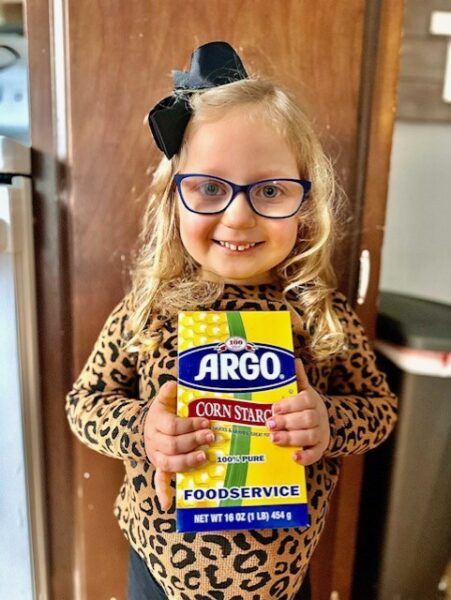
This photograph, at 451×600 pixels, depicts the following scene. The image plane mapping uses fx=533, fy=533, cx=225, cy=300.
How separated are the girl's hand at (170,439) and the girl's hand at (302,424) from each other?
0.25 ft

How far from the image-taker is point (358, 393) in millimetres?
753

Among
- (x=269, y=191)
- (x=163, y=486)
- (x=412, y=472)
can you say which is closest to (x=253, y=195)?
(x=269, y=191)

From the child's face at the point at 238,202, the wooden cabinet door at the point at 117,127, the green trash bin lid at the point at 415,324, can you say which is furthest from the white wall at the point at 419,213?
the child's face at the point at 238,202

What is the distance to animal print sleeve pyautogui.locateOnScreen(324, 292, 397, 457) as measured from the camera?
2.26 ft

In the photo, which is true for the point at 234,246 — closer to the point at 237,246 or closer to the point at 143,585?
the point at 237,246

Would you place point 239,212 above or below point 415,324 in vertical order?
above

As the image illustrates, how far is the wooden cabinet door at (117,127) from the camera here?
0.72 metres

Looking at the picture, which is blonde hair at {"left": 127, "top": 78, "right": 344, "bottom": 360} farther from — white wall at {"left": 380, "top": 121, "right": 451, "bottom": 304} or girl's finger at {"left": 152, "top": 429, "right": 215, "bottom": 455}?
white wall at {"left": 380, "top": 121, "right": 451, "bottom": 304}

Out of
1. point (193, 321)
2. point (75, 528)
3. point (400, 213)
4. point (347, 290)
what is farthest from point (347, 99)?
point (75, 528)

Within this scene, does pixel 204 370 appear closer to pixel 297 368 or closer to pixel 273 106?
pixel 297 368

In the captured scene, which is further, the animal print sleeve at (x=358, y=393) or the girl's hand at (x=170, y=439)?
the animal print sleeve at (x=358, y=393)

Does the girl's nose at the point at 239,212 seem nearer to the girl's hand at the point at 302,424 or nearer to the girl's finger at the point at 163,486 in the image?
the girl's hand at the point at 302,424

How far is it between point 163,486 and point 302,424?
17 cm

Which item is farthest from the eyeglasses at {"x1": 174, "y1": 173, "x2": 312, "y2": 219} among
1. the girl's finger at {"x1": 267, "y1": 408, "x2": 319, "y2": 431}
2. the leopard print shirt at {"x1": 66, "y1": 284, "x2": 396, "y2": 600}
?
the girl's finger at {"x1": 267, "y1": 408, "x2": 319, "y2": 431}
